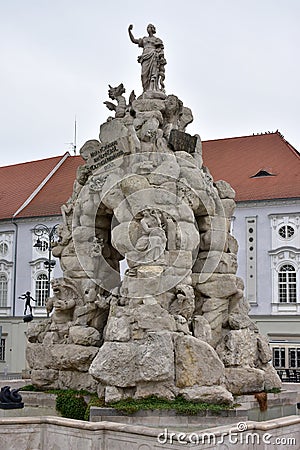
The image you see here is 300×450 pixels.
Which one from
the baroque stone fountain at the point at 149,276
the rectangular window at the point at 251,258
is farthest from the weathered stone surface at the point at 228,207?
the rectangular window at the point at 251,258

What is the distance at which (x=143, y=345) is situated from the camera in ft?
29.8

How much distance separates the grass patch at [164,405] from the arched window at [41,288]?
2572 cm

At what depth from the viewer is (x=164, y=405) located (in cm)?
872

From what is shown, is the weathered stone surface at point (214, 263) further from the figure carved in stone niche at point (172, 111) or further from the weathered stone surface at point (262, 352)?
the figure carved in stone niche at point (172, 111)

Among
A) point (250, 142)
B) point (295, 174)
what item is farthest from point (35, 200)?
point (295, 174)

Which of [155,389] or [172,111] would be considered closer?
[155,389]

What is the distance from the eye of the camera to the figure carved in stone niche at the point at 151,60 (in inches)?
466

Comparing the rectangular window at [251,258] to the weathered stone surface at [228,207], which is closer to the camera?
the weathered stone surface at [228,207]

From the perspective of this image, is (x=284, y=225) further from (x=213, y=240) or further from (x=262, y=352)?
(x=262, y=352)

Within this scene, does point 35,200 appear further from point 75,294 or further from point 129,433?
point 129,433

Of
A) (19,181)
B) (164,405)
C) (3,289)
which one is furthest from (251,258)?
(164,405)

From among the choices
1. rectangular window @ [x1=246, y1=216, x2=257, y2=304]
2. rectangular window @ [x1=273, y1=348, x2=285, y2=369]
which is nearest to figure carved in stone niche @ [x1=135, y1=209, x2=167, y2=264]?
rectangular window @ [x1=273, y1=348, x2=285, y2=369]
